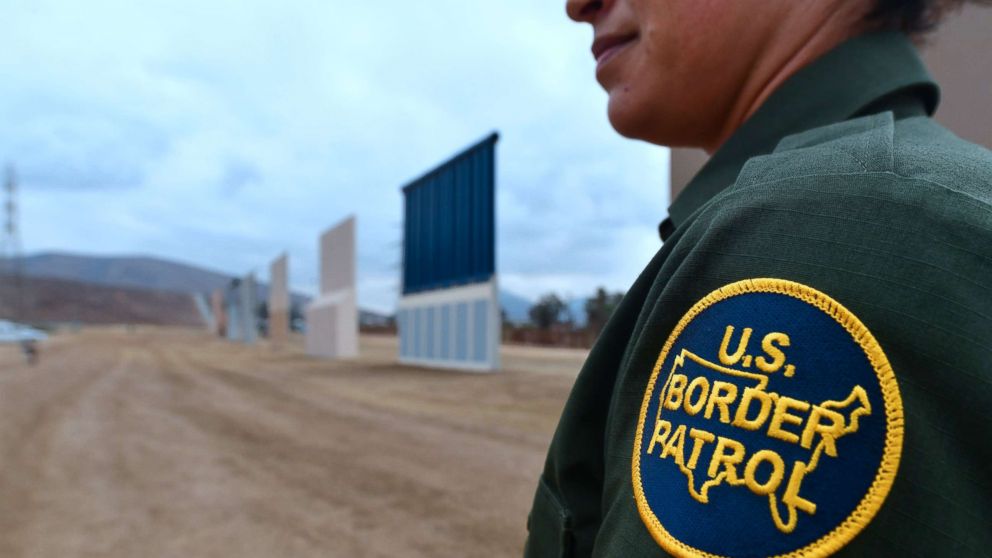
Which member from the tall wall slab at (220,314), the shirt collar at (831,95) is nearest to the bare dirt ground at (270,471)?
the shirt collar at (831,95)

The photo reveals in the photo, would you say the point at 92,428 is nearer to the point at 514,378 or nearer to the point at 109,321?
the point at 514,378

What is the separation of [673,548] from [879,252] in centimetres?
26

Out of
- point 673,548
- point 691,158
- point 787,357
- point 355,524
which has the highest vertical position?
point 691,158

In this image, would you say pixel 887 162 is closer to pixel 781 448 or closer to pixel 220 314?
pixel 781 448

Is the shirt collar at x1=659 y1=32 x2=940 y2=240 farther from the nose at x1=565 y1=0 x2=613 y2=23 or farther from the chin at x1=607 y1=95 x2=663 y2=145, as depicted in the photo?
the nose at x1=565 y1=0 x2=613 y2=23

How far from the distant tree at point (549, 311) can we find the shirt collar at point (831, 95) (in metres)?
29.2

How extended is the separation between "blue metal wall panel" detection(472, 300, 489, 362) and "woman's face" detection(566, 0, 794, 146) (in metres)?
11.0

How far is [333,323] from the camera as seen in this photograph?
18359 millimetres

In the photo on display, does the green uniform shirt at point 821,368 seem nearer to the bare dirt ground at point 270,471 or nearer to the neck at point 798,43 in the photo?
the neck at point 798,43

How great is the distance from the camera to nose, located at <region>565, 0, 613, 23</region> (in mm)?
1005

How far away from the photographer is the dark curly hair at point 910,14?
31.8 inches

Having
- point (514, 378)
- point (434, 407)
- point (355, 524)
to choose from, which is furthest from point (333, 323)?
point (355, 524)

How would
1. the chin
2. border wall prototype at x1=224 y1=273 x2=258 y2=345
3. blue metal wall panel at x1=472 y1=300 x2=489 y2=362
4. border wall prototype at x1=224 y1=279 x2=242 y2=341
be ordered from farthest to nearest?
border wall prototype at x1=224 y1=279 x2=242 y2=341
border wall prototype at x1=224 y1=273 x2=258 y2=345
blue metal wall panel at x1=472 y1=300 x2=489 y2=362
the chin

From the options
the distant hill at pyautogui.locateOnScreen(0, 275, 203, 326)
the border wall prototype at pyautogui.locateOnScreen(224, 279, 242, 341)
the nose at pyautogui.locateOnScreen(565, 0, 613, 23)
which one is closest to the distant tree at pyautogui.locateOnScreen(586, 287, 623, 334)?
the border wall prototype at pyautogui.locateOnScreen(224, 279, 242, 341)
